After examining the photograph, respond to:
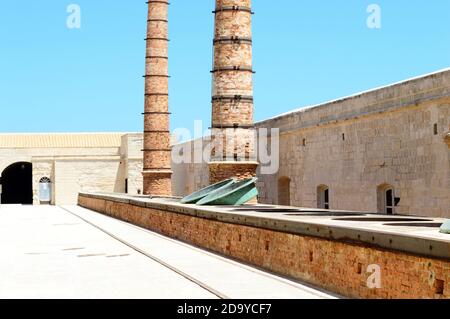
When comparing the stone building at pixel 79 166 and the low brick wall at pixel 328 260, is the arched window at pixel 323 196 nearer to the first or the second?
the low brick wall at pixel 328 260

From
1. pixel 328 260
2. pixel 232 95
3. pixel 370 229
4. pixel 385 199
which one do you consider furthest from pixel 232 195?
pixel 370 229

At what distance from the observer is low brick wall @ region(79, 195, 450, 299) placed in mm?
5551

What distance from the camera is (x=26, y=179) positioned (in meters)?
49.2

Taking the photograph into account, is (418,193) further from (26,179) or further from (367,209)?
(26,179)

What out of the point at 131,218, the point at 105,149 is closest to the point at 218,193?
the point at 131,218

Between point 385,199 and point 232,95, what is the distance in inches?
167

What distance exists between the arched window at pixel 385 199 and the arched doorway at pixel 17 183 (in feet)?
111

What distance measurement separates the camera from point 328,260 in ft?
23.9

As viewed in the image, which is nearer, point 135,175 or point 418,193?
point 418,193

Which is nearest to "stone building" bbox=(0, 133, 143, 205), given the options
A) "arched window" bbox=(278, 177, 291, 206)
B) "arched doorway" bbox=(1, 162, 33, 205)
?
"arched doorway" bbox=(1, 162, 33, 205)

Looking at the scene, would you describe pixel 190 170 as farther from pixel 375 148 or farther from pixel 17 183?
pixel 375 148

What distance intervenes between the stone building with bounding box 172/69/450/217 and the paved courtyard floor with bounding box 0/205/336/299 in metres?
5.07

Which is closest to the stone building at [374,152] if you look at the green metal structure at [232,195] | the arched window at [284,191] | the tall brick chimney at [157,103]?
the arched window at [284,191]

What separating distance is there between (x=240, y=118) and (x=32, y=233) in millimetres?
5570
